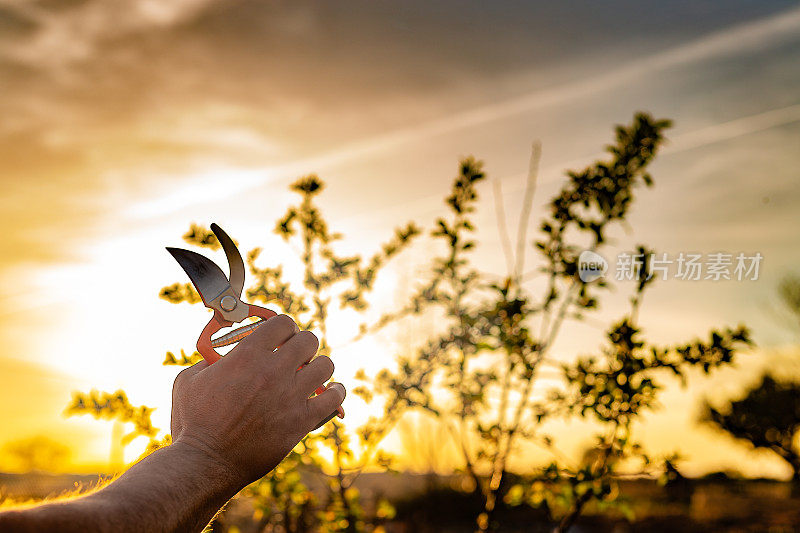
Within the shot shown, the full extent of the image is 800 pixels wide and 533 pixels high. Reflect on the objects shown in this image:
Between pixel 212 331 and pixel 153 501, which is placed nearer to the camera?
pixel 153 501

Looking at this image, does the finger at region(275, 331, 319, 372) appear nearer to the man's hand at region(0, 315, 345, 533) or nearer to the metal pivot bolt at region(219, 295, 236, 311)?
the man's hand at region(0, 315, 345, 533)

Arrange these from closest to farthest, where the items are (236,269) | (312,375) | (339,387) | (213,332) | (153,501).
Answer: (153,501)
(312,375)
(339,387)
(213,332)
(236,269)

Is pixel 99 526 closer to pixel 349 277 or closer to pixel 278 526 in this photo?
pixel 349 277

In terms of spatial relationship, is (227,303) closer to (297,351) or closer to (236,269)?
(236,269)

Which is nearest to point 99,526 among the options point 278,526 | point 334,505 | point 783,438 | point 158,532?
point 158,532

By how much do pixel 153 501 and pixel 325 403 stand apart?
49 centimetres

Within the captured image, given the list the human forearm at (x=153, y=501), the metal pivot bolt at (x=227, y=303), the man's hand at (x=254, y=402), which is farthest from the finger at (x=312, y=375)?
the metal pivot bolt at (x=227, y=303)

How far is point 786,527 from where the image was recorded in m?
13.5

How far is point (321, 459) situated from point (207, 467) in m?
3.03

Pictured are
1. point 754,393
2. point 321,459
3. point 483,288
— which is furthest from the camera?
point 754,393

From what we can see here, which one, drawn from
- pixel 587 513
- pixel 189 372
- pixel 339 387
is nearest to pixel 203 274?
pixel 189 372

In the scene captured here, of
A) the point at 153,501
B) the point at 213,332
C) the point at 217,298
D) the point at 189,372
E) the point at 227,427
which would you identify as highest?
the point at 217,298

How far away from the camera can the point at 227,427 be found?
4.90ft

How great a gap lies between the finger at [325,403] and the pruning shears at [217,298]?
12 centimetres
